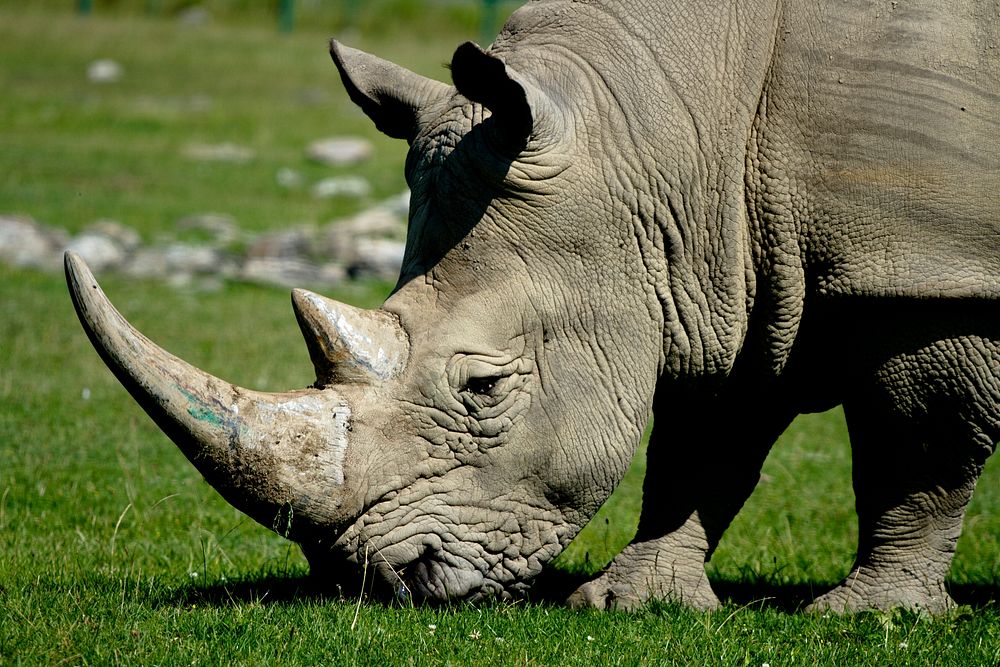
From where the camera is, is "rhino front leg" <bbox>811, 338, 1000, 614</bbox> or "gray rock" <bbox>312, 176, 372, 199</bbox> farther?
"gray rock" <bbox>312, 176, 372, 199</bbox>

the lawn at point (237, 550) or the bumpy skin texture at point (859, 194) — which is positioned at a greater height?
the bumpy skin texture at point (859, 194)

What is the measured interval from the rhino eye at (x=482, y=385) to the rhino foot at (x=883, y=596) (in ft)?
6.04

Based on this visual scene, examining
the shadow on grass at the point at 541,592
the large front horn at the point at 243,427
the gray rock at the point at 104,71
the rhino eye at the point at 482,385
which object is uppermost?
the gray rock at the point at 104,71

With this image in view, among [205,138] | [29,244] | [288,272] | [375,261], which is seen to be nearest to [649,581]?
[375,261]

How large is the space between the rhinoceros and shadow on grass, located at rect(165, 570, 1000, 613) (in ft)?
0.71

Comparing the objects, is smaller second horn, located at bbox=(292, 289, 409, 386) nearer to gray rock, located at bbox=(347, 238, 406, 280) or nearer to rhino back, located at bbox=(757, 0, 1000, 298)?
rhino back, located at bbox=(757, 0, 1000, 298)

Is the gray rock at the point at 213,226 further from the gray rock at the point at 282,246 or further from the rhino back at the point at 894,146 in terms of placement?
the rhino back at the point at 894,146

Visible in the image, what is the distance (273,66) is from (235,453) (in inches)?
1059

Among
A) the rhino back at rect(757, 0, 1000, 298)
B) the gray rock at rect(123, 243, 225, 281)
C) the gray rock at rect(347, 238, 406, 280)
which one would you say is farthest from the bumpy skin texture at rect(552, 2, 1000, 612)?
the gray rock at rect(123, 243, 225, 281)

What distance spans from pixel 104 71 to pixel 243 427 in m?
25.1

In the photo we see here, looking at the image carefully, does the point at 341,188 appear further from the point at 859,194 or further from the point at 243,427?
the point at 243,427

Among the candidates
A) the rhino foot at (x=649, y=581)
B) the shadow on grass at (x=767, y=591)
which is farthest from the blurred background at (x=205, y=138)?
the rhino foot at (x=649, y=581)

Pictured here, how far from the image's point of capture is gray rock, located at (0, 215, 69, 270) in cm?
1438

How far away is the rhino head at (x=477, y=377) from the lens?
14.8 ft
